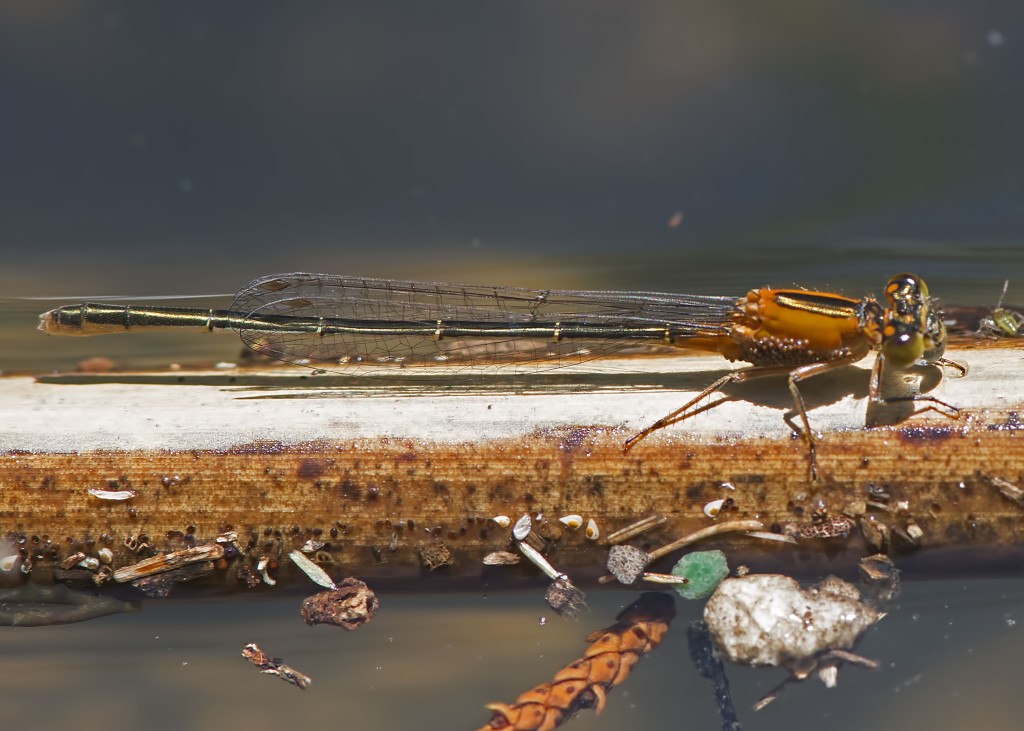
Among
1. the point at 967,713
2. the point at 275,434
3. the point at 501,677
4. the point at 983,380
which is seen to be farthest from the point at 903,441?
the point at 275,434

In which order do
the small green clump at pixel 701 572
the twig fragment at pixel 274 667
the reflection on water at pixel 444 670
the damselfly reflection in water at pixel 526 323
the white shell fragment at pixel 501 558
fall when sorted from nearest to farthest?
the reflection on water at pixel 444 670 → the twig fragment at pixel 274 667 → the small green clump at pixel 701 572 → the white shell fragment at pixel 501 558 → the damselfly reflection in water at pixel 526 323

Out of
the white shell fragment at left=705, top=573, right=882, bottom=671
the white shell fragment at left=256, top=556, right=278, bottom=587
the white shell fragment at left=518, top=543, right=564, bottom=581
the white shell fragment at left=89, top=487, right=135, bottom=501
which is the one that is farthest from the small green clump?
the white shell fragment at left=89, top=487, right=135, bottom=501

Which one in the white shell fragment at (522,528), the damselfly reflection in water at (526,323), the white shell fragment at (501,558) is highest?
the damselfly reflection in water at (526,323)

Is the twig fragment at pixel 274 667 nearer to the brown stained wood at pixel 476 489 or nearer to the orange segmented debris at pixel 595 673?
the brown stained wood at pixel 476 489

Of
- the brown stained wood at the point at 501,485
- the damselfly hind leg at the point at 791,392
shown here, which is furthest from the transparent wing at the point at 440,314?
the brown stained wood at the point at 501,485

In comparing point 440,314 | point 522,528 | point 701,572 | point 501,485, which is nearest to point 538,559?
point 522,528

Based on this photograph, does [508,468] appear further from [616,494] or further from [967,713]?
[967,713]
